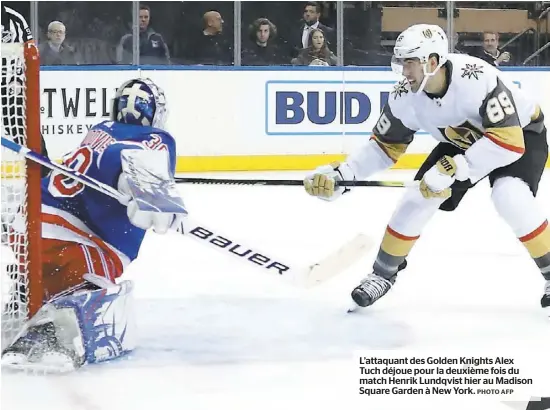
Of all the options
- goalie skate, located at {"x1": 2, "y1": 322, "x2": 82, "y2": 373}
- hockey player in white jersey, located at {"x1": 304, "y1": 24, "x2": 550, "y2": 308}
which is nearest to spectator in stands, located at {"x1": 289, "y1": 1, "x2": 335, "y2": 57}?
hockey player in white jersey, located at {"x1": 304, "y1": 24, "x2": 550, "y2": 308}

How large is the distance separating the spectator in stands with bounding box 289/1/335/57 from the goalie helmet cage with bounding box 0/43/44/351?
12.3 ft

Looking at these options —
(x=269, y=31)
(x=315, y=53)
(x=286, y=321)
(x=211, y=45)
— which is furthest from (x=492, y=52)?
(x=286, y=321)

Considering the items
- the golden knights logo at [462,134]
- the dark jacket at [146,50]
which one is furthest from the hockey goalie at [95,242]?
the dark jacket at [146,50]

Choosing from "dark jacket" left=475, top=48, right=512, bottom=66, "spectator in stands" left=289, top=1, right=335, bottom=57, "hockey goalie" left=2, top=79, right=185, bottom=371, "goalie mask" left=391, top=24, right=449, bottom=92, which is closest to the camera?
"hockey goalie" left=2, top=79, right=185, bottom=371

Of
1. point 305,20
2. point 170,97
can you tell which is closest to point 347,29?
point 305,20

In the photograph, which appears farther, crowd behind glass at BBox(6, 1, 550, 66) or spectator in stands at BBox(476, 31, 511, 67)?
spectator in stands at BBox(476, 31, 511, 67)

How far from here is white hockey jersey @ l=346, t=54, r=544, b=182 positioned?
7.12ft

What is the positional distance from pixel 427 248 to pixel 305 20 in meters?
2.64

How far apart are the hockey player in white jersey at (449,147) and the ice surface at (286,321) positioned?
0.16 metres

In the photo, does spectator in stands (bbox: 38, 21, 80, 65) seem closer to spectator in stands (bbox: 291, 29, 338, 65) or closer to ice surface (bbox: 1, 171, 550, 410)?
spectator in stands (bbox: 291, 29, 338, 65)

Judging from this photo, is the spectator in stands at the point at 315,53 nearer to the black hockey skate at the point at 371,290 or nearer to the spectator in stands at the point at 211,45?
the spectator in stands at the point at 211,45

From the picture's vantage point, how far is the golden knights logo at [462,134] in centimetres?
228

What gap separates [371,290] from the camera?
7.88ft

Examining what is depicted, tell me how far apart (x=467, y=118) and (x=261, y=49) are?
336 cm
